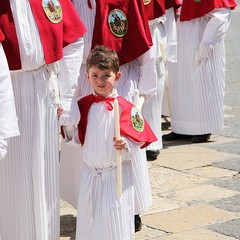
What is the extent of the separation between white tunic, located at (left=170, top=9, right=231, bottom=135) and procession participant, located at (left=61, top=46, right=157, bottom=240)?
3.69 metres

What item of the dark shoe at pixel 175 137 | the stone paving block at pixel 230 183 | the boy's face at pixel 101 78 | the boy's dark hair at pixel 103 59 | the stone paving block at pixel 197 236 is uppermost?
the boy's dark hair at pixel 103 59

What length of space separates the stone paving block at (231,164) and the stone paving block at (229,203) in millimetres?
934

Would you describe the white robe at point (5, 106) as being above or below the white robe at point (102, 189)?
above

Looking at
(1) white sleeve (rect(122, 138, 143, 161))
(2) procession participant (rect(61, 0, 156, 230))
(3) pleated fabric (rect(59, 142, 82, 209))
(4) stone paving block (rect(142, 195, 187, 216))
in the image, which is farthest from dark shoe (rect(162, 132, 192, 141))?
(1) white sleeve (rect(122, 138, 143, 161))

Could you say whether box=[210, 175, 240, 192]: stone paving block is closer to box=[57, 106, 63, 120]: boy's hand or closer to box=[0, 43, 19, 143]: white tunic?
box=[57, 106, 63, 120]: boy's hand

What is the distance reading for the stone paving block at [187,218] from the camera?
5970 mm

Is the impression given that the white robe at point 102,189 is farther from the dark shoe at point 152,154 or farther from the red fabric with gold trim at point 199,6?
the red fabric with gold trim at point 199,6

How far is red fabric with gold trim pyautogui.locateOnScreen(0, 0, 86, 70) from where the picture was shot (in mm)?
4688

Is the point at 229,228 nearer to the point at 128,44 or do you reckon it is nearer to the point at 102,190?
the point at 102,190

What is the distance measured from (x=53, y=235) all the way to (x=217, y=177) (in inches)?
99.9

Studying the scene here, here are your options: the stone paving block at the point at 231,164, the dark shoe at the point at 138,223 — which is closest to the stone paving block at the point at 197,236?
the dark shoe at the point at 138,223

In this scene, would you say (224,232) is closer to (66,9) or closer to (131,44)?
(131,44)

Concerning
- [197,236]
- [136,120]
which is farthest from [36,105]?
[197,236]

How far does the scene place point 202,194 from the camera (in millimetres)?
6762
